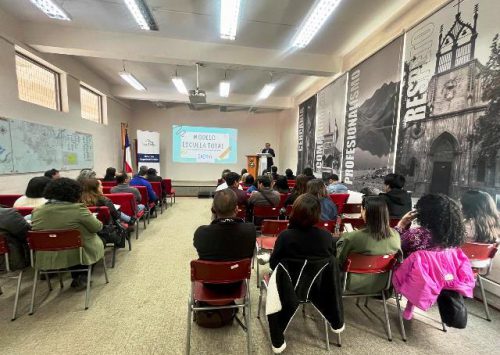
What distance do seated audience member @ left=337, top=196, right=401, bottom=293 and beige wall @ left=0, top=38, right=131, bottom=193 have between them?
4.97m

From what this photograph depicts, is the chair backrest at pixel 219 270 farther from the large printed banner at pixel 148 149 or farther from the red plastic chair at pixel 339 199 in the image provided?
the large printed banner at pixel 148 149

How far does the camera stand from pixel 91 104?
6.70m

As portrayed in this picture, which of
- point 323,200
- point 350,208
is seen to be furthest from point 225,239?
point 350,208

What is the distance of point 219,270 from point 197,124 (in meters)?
8.93

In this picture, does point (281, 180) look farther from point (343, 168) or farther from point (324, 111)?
point (324, 111)

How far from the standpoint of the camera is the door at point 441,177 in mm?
2660

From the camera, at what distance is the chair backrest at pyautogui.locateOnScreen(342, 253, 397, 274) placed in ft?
5.52

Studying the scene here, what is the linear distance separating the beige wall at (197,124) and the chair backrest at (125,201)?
6.06m

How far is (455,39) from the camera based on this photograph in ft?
8.66

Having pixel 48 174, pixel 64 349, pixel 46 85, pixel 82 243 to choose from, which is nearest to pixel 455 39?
pixel 82 243

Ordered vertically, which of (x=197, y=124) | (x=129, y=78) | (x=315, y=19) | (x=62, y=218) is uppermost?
(x=315, y=19)

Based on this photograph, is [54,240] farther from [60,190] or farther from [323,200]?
[323,200]

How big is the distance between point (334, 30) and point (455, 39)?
1982 mm

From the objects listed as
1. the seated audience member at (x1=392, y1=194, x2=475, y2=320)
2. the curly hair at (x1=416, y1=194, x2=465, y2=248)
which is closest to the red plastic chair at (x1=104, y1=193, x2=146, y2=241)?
the seated audience member at (x1=392, y1=194, x2=475, y2=320)
